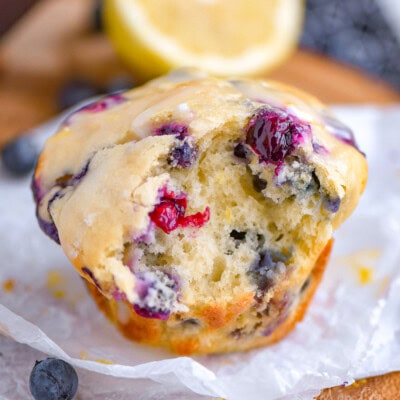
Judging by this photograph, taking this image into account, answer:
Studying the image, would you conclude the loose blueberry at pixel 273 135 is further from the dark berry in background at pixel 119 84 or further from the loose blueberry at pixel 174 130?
the dark berry in background at pixel 119 84

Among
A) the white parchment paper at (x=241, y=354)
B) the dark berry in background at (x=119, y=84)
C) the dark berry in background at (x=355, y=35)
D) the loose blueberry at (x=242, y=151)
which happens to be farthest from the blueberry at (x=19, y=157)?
the dark berry in background at (x=355, y=35)

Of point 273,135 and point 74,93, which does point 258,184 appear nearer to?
point 273,135

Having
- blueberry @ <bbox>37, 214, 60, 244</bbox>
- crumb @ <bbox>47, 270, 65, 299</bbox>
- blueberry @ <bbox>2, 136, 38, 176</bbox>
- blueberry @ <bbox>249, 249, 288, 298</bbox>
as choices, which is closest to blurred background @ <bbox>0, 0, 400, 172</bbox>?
blueberry @ <bbox>2, 136, 38, 176</bbox>

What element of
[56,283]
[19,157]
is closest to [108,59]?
[19,157]

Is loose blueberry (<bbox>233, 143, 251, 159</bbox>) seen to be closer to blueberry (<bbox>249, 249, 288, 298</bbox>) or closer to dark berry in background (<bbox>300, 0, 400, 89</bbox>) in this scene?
blueberry (<bbox>249, 249, 288, 298</bbox>)

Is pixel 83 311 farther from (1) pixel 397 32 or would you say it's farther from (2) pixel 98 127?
(1) pixel 397 32

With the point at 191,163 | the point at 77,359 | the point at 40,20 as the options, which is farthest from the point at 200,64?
the point at 77,359

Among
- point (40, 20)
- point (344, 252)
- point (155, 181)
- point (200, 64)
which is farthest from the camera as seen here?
point (40, 20)
